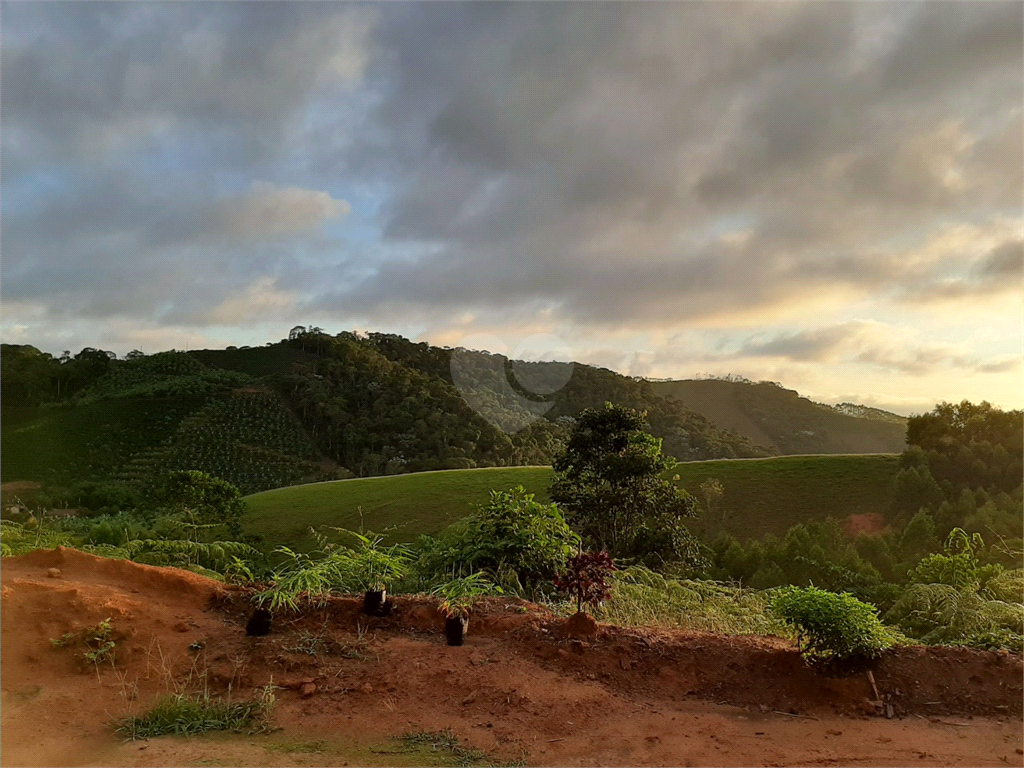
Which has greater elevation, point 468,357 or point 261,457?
point 468,357

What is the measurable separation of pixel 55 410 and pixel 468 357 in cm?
2195

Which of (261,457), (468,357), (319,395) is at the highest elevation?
(468,357)

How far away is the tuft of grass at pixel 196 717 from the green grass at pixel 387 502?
13.6 metres

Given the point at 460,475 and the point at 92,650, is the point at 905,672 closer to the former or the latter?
the point at 92,650

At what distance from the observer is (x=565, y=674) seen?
422 centimetres

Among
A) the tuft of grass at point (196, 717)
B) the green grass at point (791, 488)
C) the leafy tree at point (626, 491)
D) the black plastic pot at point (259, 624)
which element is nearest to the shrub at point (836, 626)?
the tuft of grass at point (196, 717)

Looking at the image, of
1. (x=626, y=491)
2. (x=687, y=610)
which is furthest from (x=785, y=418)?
(x=687, y=610)

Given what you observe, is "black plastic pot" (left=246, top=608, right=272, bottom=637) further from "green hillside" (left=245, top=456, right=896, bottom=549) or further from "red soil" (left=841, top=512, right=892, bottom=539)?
"red soil" (left=841, top=512, right=892, bottom=539)

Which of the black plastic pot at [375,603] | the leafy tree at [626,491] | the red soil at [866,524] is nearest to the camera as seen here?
the black plastic pot at [375,603]

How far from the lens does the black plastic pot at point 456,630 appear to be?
4555 mm

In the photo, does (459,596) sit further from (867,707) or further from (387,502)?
(387,502)

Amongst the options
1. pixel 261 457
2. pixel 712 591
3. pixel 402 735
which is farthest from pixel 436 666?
pixel 261 457

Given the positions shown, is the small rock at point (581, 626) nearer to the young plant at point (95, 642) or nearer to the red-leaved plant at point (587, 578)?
the red-leaved plant at point (587, 578)

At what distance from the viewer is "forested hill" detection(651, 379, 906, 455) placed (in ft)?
131
